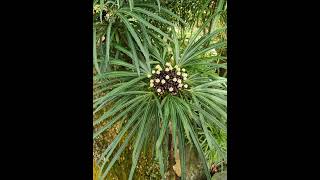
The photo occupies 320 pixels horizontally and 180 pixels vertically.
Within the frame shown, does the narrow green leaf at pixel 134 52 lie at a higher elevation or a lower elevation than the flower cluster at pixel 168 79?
higher

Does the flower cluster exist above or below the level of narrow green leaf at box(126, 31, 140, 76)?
below

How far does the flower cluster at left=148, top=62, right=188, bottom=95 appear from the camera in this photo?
4.75 ft

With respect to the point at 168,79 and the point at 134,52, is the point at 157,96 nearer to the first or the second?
the point at 168,79

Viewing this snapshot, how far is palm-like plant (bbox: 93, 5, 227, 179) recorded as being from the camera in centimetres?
139

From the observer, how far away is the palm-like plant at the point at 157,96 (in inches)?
54.7

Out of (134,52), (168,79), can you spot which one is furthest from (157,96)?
(134,52)

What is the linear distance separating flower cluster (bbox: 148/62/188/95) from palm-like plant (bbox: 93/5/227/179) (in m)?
0.02

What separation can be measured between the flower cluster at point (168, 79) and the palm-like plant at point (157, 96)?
0.06 ft

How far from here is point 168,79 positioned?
1.46 m

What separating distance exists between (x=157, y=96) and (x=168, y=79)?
74 millimetres
